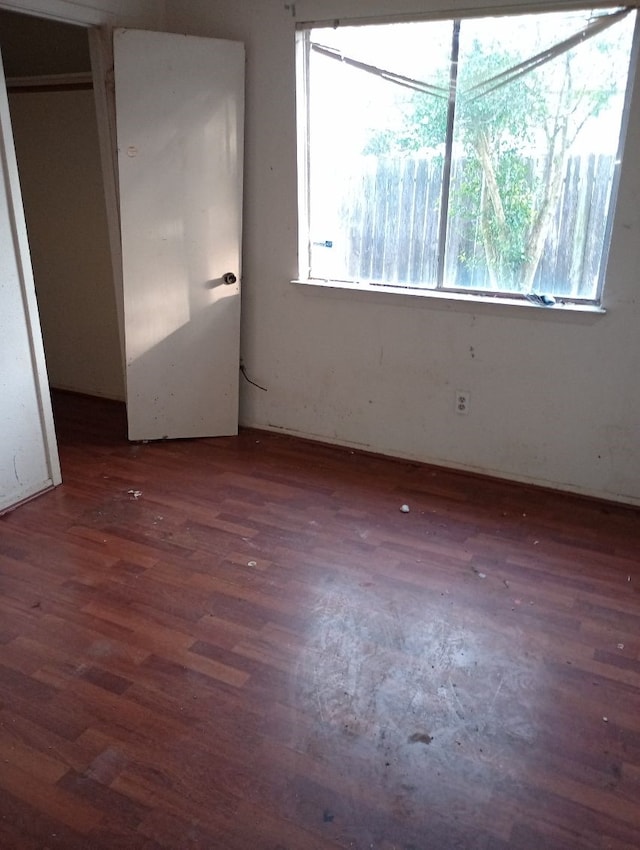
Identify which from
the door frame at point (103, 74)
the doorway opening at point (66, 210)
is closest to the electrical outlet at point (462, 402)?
the door frame at point (103, 74)

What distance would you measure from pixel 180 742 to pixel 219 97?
2.93 m

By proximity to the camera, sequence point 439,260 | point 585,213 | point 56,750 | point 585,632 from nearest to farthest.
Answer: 1. point 56,750
2. point 585,632
3. point 585,213
4. point 439,260

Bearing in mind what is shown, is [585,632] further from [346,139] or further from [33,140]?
[33,140]

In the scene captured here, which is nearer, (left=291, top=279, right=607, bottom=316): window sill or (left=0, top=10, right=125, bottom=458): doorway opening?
(left=291, top=279, right=607, bottom=316): window sill

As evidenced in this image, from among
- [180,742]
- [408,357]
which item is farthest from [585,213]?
[180,742]

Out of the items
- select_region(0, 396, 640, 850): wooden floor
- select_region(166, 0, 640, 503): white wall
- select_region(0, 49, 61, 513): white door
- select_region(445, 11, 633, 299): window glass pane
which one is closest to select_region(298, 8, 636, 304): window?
select_region(445, 11, 633, 299): window glass pane

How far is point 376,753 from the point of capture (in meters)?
1.77

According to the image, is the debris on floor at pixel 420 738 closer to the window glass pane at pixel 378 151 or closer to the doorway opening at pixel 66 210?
the window glass pane at pixel 378 151

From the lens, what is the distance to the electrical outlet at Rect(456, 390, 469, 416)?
10.9 feet

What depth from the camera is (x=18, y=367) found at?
294 centimetres

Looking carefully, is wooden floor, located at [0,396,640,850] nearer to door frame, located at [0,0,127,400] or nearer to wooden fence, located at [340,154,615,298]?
wooden fence, located at [340,154,615,298]

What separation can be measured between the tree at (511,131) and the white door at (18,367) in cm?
168

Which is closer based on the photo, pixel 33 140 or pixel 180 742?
pixel 180 742

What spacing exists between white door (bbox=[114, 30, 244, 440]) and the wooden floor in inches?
23.3
